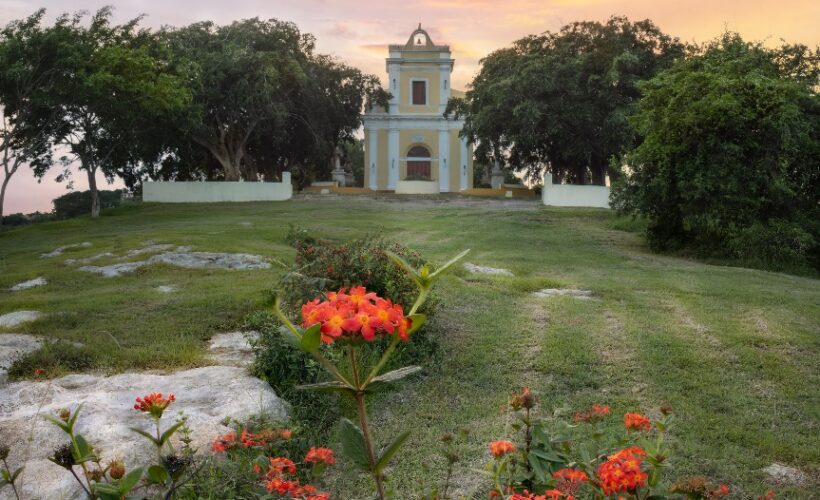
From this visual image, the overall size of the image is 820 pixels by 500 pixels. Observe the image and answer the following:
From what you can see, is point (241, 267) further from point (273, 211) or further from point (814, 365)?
point (273, 211)

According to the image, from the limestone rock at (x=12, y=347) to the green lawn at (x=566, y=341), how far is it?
0.25m

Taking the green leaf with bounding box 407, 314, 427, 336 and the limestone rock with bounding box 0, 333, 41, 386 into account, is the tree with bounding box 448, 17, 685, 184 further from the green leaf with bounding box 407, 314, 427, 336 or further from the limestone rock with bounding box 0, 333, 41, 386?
the green leaf with bounding box 407, 314, 427, 336

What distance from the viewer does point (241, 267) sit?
11586mm

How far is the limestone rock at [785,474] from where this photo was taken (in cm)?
449

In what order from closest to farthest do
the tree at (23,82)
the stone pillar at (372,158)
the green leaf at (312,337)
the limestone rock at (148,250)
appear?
the green leaf at (312,337) → the limestone rock at (148,250) → the tree at (23,82) → the stone pillar at (372,158)

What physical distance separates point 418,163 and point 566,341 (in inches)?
1421

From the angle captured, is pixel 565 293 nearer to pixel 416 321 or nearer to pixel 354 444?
pixel 354 444

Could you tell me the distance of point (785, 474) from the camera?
4570mm

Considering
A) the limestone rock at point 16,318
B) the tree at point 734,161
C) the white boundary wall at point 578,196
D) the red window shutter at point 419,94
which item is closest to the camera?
the limestone rock at point 16,318

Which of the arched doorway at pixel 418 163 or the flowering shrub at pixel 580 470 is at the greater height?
the arched doorway at pixel 418 163

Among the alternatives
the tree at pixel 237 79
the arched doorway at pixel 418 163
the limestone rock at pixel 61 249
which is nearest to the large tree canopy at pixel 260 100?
the tree at pixel 237 79

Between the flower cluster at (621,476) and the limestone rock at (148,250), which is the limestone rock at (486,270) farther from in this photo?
the flower cluster at (621,476)

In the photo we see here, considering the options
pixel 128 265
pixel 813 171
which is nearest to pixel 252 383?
pixel 128 265

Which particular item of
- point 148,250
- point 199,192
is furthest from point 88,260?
point 199,192
